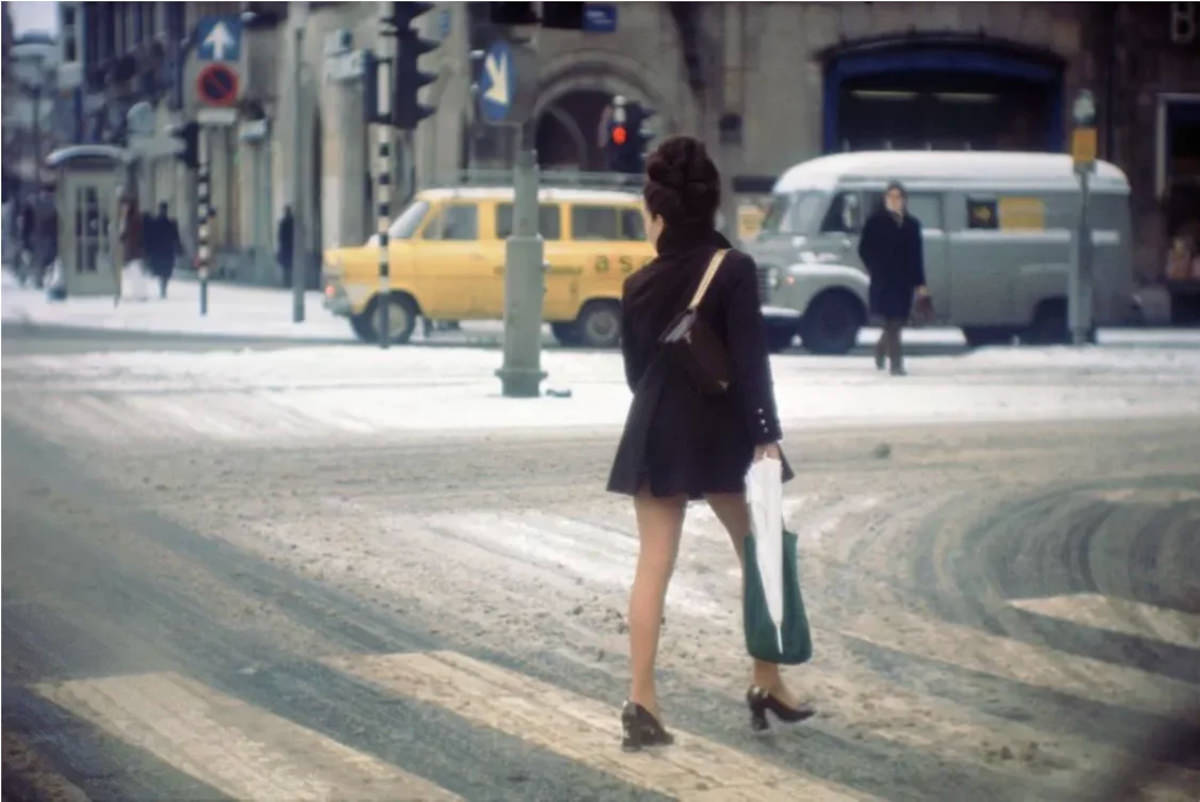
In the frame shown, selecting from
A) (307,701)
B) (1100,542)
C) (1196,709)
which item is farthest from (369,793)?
(1100,542)

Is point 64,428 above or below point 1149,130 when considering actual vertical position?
below

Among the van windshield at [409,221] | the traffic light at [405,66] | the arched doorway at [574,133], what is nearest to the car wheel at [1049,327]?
the traffic light at [405,66]

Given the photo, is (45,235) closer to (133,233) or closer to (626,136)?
(133,233)

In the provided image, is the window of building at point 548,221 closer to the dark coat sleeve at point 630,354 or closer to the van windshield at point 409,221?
the van windshield at point 409,221

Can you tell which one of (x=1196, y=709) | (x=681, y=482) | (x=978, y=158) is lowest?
(x=1196, y=709)

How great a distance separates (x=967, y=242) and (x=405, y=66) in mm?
7134

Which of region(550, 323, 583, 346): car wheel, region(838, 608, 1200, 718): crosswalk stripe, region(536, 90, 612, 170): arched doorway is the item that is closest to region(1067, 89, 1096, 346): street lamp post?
region(838, 608, 1200, 718): crosswalk stripe

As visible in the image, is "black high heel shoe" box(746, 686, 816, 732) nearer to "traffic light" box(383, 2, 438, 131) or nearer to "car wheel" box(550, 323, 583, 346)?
"car wheel" box(550, 323, 583, 346)

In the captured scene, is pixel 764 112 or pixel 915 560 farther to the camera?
pixel 764 112

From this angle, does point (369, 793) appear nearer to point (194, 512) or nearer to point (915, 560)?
point (915, 560)

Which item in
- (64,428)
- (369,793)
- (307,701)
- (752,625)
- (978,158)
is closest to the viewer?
(369,793)

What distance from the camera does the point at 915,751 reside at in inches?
211

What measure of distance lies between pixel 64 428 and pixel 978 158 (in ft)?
16.5

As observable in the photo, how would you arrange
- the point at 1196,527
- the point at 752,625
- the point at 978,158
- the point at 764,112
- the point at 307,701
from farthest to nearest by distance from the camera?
the point at 764,112
the point at 978,158
the point at 1196,527
the point at 307,701
the point at 752,625
